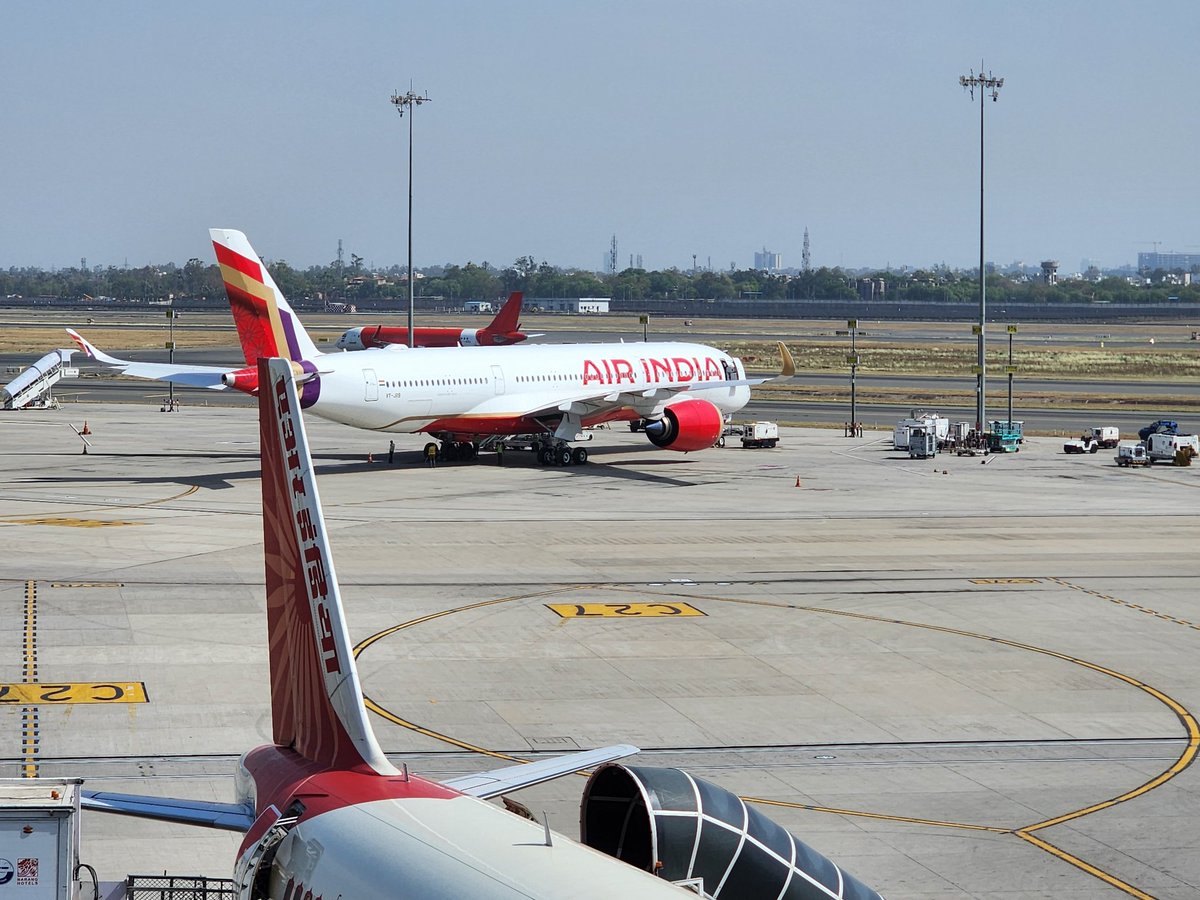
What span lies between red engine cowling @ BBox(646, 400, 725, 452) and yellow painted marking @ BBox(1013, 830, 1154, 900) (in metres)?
42.7

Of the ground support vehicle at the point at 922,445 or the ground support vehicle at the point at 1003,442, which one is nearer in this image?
the ground support vehicle at the point at 922,445

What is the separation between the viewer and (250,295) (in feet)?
180

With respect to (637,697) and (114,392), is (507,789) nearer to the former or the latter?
(637,697)

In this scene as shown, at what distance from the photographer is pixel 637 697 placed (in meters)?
27.8

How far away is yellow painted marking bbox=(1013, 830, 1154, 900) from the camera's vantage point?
1852 cm

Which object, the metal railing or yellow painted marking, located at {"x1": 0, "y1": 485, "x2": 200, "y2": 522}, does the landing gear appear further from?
the metal railing

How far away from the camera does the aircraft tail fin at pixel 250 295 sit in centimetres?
5494

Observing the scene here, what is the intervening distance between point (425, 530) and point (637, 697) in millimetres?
20249

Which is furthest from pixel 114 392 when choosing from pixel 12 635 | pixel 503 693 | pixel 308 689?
pixel 308 689

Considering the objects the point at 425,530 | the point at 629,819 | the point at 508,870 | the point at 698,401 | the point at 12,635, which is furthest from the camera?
the point at 698,401

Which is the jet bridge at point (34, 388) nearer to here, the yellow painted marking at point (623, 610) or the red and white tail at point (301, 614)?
the yellow painted marking at point (623, 610)

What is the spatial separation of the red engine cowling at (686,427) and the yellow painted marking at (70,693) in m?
37.0

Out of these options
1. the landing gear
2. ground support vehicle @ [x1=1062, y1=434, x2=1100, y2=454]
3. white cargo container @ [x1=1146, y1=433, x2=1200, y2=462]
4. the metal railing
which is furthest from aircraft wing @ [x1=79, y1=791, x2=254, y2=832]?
ground support vehicle @ [x1=1062, y1=434, x2=1100, y2=454]

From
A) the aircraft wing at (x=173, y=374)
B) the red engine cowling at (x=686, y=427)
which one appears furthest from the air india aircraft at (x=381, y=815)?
the red engine cowling at (x=686, y=427)
